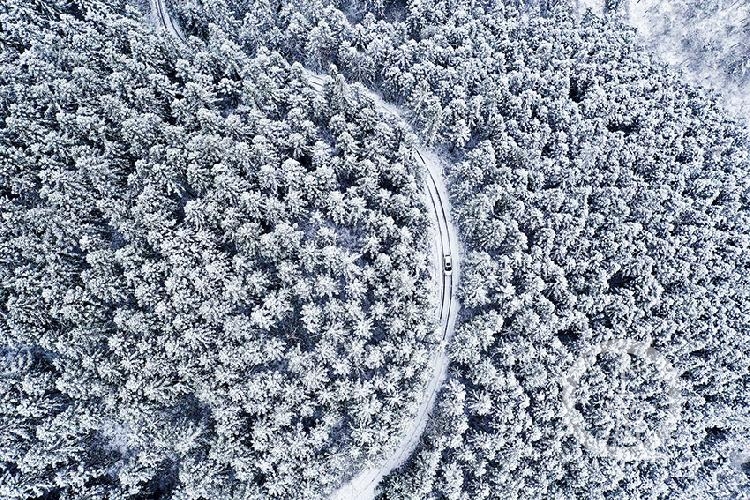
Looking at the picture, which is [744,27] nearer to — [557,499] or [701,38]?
[701,38]

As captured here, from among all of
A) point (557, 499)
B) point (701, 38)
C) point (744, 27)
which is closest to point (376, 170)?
point (557, 499)

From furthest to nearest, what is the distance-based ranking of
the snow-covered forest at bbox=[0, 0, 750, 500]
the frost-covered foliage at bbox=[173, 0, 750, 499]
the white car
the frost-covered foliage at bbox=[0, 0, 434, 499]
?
the white car < the frost-covered foliage at bbox=[173, 0, 750, 499] < the snow-covered forest at bbox=[0, 0, 750, 500] < the frost-covered foliage at bbox=[0, 0, 434, 499]

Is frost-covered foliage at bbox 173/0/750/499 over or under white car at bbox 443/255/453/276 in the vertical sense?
over

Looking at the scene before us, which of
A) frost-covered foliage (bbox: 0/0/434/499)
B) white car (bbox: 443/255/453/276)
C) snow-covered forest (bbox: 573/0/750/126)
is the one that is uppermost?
snow-covered forest (bbox: 573/0/750/126)

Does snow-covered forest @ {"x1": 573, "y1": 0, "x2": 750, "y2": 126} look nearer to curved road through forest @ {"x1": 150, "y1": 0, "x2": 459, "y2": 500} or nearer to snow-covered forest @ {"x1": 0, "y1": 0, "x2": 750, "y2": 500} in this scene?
snow-covered forest @ {"x1": 0, "y1": 0, "x2": 750, "y2": 500}

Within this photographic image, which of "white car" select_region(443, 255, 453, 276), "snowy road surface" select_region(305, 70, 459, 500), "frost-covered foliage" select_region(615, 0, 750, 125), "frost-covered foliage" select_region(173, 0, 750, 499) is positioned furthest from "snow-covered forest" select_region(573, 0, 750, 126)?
"white car" select_region(443, 255, 453, 276)

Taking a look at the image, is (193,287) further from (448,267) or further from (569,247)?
(569,247)

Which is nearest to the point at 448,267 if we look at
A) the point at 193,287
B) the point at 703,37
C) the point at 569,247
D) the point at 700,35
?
the point at 569,247
